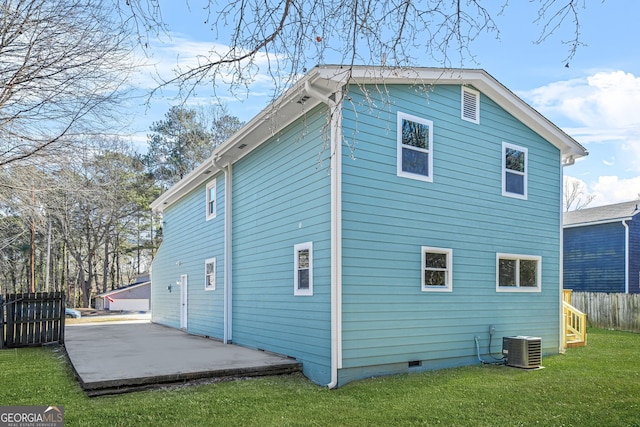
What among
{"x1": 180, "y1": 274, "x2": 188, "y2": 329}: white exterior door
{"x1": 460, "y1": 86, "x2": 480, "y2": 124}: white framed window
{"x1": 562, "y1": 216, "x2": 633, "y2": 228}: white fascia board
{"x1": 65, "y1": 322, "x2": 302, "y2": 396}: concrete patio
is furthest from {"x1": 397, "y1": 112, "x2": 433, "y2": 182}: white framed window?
{"x1": 562, "y1": 216, "x2": 633, "y2": 228}: white fascia board

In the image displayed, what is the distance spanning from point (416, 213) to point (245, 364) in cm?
373

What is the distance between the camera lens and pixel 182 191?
15461mm

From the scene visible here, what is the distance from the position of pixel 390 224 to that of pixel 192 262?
26.9ft

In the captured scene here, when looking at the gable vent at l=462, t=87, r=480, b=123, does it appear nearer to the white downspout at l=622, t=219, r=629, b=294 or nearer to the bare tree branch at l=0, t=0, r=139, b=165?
the bare tree branch at l=0, t=0, r=139, b=165

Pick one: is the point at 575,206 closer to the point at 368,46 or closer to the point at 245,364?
the point at 245,364

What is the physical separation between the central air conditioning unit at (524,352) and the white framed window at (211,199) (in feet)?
24.8

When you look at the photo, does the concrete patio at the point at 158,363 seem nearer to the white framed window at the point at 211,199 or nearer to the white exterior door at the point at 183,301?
the white framed window at the point at 211,199

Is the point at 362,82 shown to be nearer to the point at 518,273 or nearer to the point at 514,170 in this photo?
the point at 514,170

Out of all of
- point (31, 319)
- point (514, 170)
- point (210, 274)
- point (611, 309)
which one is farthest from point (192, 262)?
point (611, 309)

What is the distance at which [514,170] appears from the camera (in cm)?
1014

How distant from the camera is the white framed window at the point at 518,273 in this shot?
9.70 m

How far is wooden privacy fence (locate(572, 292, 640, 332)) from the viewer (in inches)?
598

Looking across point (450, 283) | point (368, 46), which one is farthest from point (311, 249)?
point (368, 46)

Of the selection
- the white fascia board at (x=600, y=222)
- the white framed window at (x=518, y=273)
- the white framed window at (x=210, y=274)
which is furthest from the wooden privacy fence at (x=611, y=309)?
the white framed window at (x=210, y=274)
